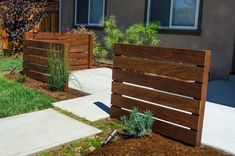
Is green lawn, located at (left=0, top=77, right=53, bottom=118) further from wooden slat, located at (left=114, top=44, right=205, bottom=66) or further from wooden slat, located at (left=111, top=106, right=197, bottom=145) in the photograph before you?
wooden slat, located at (left=111, top=106, right=197, bottom=145)

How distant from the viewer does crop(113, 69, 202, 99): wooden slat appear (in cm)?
402

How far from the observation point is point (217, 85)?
769cm

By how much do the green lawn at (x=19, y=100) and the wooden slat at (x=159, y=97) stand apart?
1.49 metres

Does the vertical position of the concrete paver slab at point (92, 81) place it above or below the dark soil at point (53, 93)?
above

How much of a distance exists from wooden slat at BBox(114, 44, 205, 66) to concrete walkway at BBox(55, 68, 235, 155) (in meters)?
1.05

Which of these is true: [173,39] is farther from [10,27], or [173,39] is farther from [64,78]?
[10,27]

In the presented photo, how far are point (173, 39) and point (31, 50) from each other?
395cm

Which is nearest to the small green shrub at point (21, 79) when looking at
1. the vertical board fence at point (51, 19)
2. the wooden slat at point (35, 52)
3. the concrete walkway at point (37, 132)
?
the wooden slat at point (35, 52)

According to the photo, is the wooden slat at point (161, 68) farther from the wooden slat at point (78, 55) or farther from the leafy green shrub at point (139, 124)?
the wooden slat at point (78, 55)

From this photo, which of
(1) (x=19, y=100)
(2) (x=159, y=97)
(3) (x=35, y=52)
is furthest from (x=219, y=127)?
(3) (x=35, y=52)

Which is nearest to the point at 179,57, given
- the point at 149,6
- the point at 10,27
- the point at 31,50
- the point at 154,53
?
the point at 154,53

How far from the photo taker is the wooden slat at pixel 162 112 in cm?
409

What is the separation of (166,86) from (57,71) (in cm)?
289

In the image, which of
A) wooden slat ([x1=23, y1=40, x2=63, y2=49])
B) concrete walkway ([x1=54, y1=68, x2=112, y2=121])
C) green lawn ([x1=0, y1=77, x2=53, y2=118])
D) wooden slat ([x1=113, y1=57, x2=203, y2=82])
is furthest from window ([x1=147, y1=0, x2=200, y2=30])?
green lawn ([x1=0, y1=77, x2=53, y2=118])
